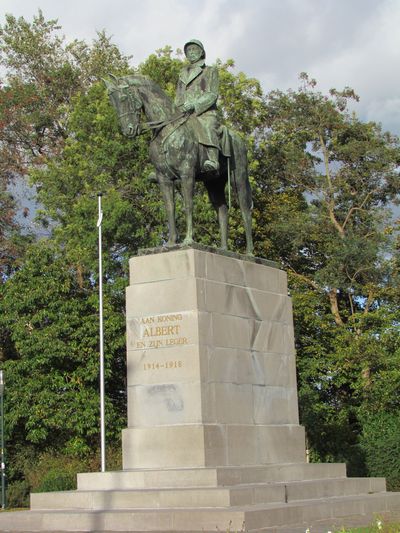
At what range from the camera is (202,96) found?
18.9 metres

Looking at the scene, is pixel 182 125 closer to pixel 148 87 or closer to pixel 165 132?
pixel 165 132

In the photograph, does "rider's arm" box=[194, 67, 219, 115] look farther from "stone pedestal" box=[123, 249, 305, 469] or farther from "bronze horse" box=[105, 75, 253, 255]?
"stone pedestal" box=[123, 249, 305, 469]

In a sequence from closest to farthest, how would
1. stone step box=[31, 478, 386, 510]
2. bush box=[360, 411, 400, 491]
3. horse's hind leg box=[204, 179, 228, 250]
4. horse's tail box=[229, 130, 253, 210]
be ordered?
1. stone step box=[31, 478, 386, 510]
2. horse's tail box=[229, 130, 253, 210]
3. horse's hind leg box=[204, 179, 228, 250]
4. bush box=[360, 411, 400, 491]

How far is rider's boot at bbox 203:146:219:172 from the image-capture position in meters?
18.7

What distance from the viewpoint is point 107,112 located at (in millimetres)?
39531

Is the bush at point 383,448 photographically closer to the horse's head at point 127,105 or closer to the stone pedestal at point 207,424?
the stone pedestal at point 207,424

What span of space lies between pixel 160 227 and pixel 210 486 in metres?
23.4

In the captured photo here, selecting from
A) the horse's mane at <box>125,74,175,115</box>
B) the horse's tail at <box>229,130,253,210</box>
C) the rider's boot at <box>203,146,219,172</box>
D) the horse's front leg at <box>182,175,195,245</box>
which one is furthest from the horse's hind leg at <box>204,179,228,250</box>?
the horse's mane at <box>125,74,175,115</box>

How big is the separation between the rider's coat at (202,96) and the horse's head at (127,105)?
3.53 feet

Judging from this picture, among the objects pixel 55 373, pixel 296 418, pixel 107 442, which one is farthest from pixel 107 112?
pixel 296 418

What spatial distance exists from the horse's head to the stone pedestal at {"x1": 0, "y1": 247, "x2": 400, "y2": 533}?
2.53 meters

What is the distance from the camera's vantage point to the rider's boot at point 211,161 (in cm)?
1873

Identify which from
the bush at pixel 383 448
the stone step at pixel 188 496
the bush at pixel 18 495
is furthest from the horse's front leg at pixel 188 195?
the bush at pixel 383 448

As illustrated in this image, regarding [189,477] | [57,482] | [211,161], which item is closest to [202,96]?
[211,161]
